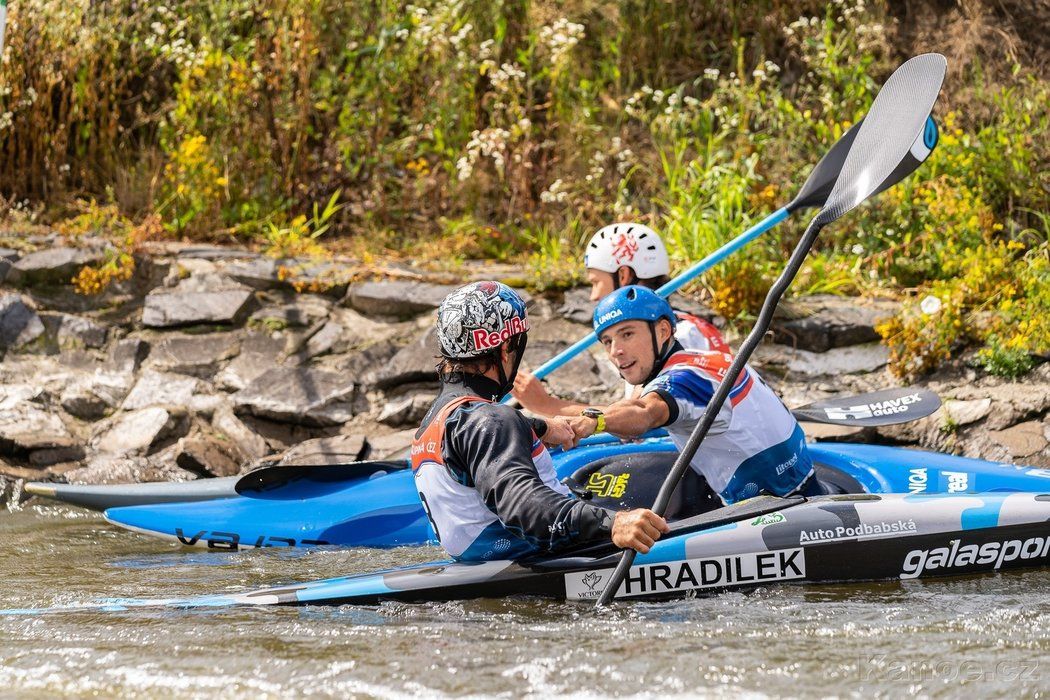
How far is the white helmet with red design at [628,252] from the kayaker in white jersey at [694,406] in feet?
4.90

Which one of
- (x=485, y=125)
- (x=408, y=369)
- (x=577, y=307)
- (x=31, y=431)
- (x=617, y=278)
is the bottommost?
(x=31, y=431)

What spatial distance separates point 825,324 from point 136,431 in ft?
14.2

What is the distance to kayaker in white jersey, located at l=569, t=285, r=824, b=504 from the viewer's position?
4.62m

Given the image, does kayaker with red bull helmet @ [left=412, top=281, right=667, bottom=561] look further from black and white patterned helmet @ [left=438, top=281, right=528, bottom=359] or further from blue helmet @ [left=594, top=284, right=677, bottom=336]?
blue helmet @ [left=594, top=284, right=677, bottom=336]

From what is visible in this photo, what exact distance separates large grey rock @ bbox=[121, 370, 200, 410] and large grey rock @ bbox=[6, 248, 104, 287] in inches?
45.4

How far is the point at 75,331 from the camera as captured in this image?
845 cm

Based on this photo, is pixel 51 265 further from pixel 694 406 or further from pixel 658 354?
pixel 694 406

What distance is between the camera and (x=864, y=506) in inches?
180

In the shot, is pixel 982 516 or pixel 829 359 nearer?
pixel 982 516

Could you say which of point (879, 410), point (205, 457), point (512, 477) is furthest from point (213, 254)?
point (512, 477)

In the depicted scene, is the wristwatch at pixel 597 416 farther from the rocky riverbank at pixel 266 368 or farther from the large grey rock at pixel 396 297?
the large grey rock at pixel 396 297

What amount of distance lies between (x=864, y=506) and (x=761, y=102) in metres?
5.56

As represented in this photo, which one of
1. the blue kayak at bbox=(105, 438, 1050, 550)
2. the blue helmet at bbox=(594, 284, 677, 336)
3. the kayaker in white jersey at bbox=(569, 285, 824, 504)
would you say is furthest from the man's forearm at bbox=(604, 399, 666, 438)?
the blue kayak at bbox=(105, 438, 1050, 550)

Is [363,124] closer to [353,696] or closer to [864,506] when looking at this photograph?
[864,506]
